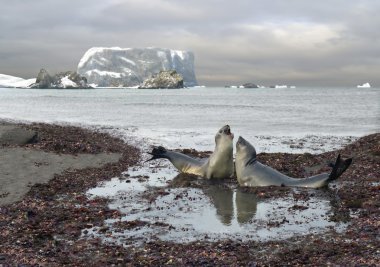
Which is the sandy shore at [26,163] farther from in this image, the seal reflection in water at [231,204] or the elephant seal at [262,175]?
the elephant seal at [262,175]

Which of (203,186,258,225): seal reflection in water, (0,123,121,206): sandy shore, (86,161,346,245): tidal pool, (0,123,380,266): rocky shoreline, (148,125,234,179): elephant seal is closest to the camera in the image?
(0,123,380,266): rocky shoreline

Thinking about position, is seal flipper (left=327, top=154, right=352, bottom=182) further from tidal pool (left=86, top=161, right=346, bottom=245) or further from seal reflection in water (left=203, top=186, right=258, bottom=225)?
seal reflection in water (left=203, top=186, right=258, bottom=225)

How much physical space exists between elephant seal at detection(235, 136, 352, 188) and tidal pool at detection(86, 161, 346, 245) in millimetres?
438

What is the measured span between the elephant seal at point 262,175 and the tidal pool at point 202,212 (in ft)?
1.44

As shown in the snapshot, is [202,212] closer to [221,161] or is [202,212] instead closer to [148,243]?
[148,243]

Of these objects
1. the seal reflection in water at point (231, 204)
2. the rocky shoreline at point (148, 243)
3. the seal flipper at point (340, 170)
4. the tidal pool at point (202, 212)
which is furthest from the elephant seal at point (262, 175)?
the seal reflection in water at point (231, 204)

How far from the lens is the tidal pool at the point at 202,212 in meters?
11.3

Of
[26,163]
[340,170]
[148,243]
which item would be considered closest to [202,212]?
[148,243]

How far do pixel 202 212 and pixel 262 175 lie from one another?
4207 mm

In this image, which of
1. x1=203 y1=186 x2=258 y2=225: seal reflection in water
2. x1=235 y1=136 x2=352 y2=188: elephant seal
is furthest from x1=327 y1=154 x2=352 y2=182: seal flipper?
x1=203 y1=186 x2=258 y2=225: seal reflection in water

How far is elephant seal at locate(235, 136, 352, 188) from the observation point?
51.8ft

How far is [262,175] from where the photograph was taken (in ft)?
54.8

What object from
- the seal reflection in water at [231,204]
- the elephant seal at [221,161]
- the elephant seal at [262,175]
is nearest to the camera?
the seal reflection in water at [231,204]

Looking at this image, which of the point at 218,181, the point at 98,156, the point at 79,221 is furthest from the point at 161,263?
the point at 98,156
